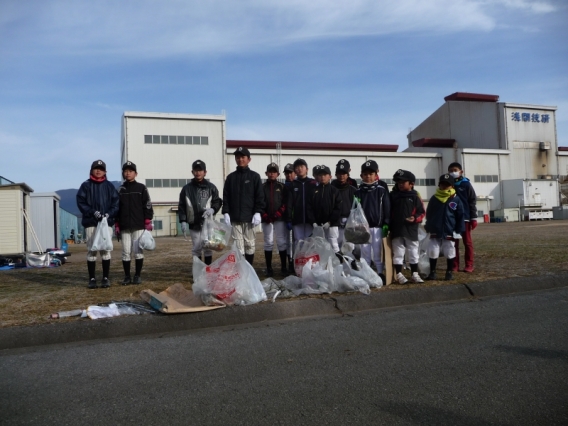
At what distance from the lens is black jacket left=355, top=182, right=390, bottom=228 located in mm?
7117

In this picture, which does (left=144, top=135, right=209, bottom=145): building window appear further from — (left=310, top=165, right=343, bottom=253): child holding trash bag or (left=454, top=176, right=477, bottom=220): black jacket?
(left=454, top=176, right=477, bottom=220): black jacket

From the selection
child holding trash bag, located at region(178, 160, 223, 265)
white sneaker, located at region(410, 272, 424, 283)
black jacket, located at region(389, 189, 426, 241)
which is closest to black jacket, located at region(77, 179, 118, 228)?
child holding trash bag, located at region(178, 160, 223, 265)

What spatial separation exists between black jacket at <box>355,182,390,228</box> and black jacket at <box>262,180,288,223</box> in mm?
1347

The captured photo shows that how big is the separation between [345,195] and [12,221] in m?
10.6

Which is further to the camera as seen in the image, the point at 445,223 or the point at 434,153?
the point at 434,153

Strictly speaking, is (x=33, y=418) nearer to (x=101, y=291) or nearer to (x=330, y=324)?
(x=330, y=324)

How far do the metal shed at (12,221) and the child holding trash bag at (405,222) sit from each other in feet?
35.6

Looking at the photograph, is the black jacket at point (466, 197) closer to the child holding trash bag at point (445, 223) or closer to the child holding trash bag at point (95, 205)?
the child holding trash bag at point (445, 223)

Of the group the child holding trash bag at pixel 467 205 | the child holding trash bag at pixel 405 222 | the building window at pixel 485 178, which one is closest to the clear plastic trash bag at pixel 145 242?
the child holding trash bag at pixel 405 222

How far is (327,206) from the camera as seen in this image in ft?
24.2

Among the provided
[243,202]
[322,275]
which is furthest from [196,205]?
[322,275]

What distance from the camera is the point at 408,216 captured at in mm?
6996

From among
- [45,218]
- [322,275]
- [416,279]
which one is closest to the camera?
[322,275]

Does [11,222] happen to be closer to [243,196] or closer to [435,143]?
[243,196]
